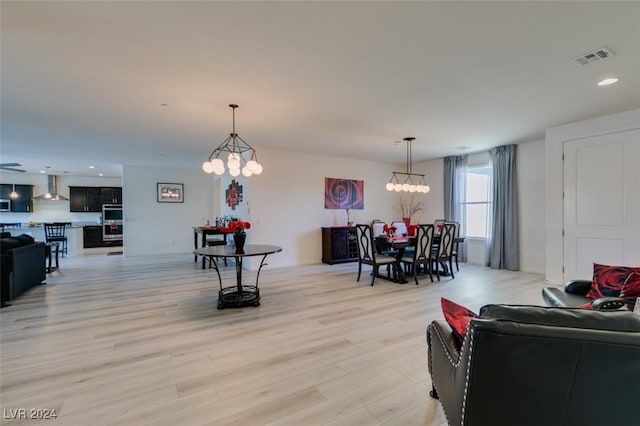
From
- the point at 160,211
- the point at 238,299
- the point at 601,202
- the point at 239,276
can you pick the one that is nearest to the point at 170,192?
the point at 160,211

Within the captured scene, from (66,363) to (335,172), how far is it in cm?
614

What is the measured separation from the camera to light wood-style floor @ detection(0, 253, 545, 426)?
189cm

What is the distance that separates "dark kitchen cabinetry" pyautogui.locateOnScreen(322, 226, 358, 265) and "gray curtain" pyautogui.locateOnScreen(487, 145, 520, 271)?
3.07 metres

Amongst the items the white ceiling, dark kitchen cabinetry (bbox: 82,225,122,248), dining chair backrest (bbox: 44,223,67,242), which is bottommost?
dark kitchen cabinetry (bbox: 82,225,122,248)

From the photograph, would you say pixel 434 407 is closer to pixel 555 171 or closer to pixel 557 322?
pixel 557 322

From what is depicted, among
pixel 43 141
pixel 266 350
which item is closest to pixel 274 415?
pixel 266 350

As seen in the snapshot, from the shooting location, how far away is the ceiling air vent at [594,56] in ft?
8.59

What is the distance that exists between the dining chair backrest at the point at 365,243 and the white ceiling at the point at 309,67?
1.71 meters

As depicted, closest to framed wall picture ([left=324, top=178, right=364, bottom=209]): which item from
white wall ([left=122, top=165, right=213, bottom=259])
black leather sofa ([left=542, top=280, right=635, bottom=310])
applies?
white wall ([left=122, top=165, right=213, bottom=259])

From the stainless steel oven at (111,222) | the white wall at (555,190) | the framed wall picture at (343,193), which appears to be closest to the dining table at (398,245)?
the white wall at (555,190)

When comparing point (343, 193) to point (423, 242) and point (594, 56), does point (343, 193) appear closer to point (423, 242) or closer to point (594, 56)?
point (423, 242)

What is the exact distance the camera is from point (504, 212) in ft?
21.0

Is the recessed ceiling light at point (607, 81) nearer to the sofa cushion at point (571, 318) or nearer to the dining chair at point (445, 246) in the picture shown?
the dining chair at point (445, 246)

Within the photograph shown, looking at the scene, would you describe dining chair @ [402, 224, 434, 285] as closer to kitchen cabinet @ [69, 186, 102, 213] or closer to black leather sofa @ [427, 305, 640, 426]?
black leather sofa @ [427, 305, 640, 426]
